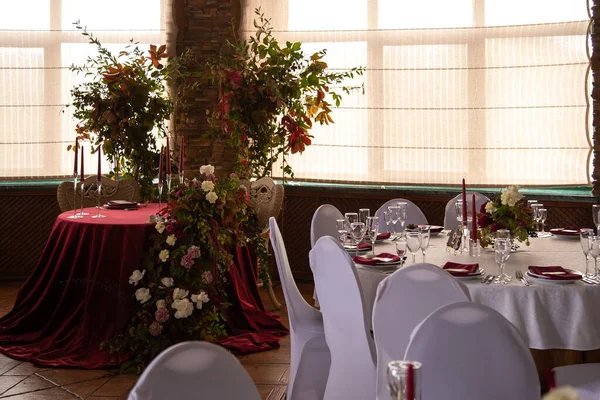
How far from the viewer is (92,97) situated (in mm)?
5539

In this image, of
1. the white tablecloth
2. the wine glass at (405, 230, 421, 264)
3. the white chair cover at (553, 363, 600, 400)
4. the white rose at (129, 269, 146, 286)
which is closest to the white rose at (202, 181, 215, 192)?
the white rose at (129, 269, 146, 286)

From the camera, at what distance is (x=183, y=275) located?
14.3ft

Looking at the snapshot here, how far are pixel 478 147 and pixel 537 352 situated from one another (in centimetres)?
335

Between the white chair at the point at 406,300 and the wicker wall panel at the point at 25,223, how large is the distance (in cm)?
488

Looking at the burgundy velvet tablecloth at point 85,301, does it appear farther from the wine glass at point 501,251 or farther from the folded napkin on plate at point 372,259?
the wine glass at point 501,251

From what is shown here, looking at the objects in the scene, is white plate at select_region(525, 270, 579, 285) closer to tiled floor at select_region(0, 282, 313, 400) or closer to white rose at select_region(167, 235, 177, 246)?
tiled floor at select_region(0, 282, 313, 400)

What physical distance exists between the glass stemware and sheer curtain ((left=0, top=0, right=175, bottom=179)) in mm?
6047

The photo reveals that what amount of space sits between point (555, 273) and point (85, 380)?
2548 millimetres

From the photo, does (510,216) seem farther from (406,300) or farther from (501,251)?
(406,300)

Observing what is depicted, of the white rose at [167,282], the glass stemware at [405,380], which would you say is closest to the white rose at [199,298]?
the white rose at [167,282]

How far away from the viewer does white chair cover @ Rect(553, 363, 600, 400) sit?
2.65 metres

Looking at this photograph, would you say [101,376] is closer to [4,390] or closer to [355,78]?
[4,390]

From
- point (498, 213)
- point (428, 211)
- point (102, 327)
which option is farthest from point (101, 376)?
point (428, 211)

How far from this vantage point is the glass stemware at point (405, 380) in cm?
120
